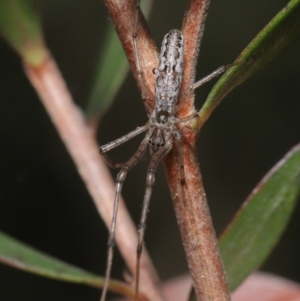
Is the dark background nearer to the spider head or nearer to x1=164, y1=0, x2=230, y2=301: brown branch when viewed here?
the spider head

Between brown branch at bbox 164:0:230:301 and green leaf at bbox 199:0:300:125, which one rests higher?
green leaf at bbox 199:0:300:125

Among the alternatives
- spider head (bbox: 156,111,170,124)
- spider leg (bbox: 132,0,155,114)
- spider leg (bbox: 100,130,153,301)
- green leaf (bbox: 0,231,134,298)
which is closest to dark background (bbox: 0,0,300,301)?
spider leg (bbox: 100,130,153,301)

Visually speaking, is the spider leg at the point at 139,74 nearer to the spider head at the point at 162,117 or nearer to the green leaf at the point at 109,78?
the spider head at the point at 162,117

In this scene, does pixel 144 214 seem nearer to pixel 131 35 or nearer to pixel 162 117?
pixel 162 117

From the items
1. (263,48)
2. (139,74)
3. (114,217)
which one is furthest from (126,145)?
(263,48)

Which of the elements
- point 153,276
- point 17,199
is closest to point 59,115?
point 153,276
